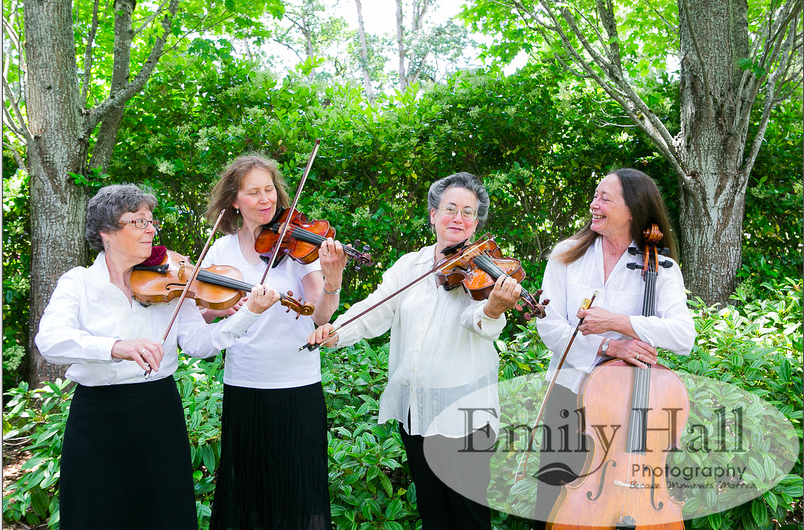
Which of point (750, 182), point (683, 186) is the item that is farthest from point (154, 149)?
point (750, 182)

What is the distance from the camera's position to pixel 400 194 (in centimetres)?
438

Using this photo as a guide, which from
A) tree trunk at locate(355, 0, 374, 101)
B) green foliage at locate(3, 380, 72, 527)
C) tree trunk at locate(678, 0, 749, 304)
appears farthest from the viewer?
tree trunk at locate(355, 0, 374, 101)

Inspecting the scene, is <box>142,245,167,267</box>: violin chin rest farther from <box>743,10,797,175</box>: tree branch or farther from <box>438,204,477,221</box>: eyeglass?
<box>743,10,797,175</box>: tree branch

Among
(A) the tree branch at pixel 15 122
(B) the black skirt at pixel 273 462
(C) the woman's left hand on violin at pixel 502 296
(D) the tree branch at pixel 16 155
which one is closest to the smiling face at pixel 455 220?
(C) the woman's left hand on violin at pixel 502 296

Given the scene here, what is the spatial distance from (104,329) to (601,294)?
1655 mm

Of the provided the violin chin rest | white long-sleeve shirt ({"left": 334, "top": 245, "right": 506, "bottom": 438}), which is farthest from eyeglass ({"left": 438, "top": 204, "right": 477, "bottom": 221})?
the violin chin rest

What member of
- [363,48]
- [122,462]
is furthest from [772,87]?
[363,48]

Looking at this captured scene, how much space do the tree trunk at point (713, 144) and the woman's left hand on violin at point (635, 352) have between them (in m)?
2.67

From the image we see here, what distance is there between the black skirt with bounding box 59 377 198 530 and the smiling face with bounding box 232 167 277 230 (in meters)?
0.67

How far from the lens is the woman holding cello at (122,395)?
1837 millimetres

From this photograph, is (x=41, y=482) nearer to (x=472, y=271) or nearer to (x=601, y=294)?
(x=472, y=271)

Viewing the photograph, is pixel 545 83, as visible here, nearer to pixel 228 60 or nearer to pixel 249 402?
pixel 228 60

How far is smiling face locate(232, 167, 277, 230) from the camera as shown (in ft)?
7.13

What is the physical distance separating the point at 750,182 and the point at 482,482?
372cm
